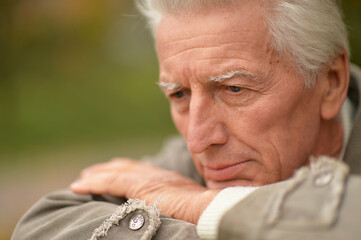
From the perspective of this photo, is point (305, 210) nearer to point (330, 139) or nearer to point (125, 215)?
point (125, 215)

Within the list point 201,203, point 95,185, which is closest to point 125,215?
point 201,203

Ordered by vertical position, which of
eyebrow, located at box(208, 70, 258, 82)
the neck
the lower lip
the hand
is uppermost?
eyebrow, located at box(208, 70, 258, 82)

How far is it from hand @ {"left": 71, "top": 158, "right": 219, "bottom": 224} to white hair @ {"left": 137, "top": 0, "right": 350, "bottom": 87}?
2.92 feet

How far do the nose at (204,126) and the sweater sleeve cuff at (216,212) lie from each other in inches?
24.0

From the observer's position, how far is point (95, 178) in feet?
9.50

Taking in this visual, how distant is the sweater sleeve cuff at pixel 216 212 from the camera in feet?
5.56

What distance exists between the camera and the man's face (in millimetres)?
2428

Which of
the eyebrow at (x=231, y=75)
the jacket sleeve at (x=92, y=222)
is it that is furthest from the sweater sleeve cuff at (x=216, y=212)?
the eyebrow at (x=231, y=75)

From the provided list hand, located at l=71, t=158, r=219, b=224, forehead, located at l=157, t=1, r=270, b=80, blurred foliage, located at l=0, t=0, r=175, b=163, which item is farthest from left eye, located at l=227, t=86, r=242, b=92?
blurred foliage, located at l=0, t=0, r=175, b=163

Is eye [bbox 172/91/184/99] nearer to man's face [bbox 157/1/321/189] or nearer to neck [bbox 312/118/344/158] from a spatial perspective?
man's face [bbox 157/1/321/189]

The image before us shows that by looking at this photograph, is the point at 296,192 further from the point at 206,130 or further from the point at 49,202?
the point at 49,202

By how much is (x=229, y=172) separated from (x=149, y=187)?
458mm

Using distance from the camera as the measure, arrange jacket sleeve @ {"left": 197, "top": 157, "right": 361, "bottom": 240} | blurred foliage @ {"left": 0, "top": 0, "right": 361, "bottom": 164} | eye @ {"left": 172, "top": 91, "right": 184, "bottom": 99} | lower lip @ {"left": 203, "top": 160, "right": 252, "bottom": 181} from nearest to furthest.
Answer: jacket sleeve @ {"left": 197, "top": 157, "right": 361, "bottom": 240}
lower lip @ {"left": 203, "top": 160, "right": 252, "bottom": 181}
eye @ {"left": 172, "top": 91, "right": 184, "bottom": 99}
blurred foliage @ {"left": 0, "top": 0, "right": 361, "bottom": 164}

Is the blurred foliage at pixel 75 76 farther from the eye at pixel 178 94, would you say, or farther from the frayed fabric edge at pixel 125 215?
the frayed fabric edge at pixel 125 215
